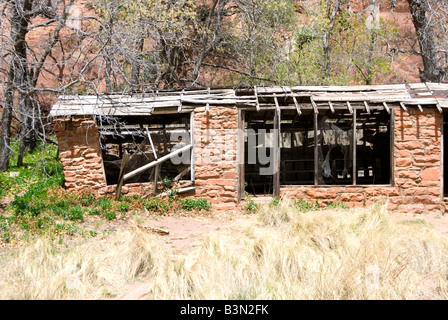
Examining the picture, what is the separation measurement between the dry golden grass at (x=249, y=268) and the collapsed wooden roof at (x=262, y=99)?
3.82 meters

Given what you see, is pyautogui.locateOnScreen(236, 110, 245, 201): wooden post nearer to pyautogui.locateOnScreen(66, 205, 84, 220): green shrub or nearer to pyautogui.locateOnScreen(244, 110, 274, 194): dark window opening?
pyautogui.locateOnScreen(244, 110, 274, 194): dark window opening

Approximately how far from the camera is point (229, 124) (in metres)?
8.88

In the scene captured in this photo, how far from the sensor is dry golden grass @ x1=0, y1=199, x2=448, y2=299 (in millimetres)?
3984

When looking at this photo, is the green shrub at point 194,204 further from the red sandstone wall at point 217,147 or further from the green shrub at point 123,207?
the green shrub at point 123,207

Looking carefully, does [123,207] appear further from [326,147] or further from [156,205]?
[326,147]

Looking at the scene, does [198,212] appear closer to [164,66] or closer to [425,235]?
[425,235]

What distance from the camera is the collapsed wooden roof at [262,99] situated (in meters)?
8.74

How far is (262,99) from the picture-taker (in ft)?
29.9

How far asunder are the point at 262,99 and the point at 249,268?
5.34 meters

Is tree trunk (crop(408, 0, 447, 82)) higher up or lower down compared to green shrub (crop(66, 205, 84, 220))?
higher up

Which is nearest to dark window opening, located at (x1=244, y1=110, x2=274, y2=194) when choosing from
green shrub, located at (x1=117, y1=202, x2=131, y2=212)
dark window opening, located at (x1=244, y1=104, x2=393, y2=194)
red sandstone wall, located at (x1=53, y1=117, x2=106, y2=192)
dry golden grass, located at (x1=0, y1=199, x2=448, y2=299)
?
dark window opening, located at (x1=244, y1=104, x2=393, y2=194)

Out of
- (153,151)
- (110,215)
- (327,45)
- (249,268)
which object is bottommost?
(249,268)

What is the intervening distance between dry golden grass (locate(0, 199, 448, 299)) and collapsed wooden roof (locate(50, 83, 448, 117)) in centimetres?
382

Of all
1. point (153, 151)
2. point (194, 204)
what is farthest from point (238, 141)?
point (153, 151)
